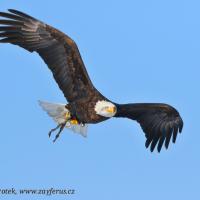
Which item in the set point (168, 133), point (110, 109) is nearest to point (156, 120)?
point (168, 133)

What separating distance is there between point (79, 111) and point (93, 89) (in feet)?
1.38

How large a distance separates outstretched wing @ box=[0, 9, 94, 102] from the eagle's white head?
280 millimetres

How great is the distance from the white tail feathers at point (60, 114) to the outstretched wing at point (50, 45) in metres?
0.58

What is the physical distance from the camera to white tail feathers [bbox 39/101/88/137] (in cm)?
1248

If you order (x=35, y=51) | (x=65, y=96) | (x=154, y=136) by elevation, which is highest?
(x=35, y=51)

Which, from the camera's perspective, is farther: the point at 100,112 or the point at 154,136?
the point at 154,136

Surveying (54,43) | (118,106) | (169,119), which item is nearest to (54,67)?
(54,43)

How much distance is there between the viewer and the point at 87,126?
523 inches

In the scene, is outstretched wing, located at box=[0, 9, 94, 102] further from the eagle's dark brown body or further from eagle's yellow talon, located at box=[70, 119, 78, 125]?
eagle's yellow talon, located at box=[70, 119, 78, 125]

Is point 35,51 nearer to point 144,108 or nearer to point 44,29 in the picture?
point 44,29

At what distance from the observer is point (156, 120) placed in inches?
522

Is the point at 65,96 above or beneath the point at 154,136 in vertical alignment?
above

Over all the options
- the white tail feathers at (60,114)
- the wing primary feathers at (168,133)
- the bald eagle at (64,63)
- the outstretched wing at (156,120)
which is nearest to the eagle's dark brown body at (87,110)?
the bald eagle at (64,63)

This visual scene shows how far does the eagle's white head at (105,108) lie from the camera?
11.9 m
